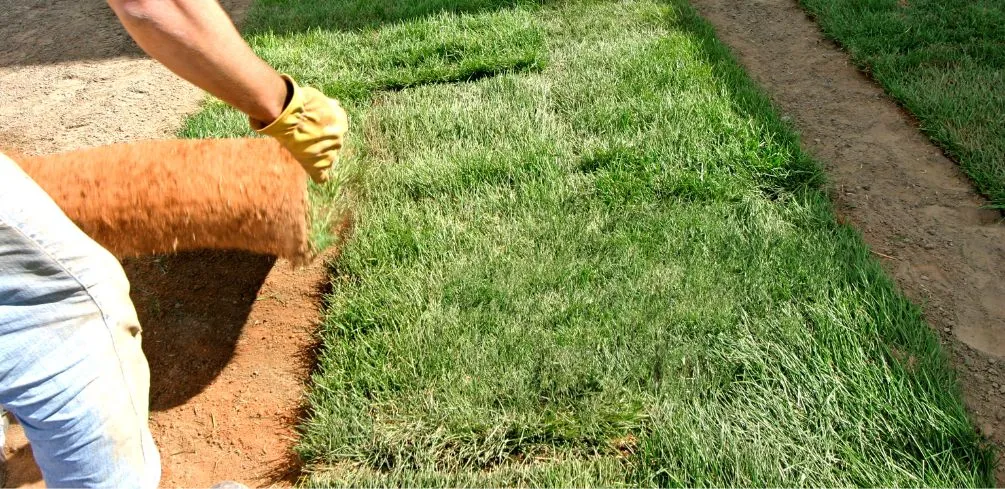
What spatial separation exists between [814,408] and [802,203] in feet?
3.89

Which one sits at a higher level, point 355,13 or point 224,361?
point 355,13

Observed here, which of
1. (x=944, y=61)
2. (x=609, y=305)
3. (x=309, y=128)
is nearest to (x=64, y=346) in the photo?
(x=309, y=128)

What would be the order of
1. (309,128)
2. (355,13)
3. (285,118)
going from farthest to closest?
1. (355,13)
2. (309,128)
3. (285,118)

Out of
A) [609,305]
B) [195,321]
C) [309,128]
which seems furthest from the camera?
[195,321]

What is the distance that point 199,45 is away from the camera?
200 centimetres

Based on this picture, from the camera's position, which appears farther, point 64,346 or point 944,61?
point 944,61

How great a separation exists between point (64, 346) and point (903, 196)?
3258mm

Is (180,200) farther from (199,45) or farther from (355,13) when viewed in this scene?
(355,13)

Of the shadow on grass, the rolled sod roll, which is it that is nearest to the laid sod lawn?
the rolled sod roll

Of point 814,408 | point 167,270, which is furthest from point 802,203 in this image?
point 167,270

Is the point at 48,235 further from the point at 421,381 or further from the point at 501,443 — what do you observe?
the point at 501,443

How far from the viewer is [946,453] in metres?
2.26

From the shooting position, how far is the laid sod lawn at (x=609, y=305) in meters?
2.39

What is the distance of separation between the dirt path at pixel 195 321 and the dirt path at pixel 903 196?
91.1 inches
